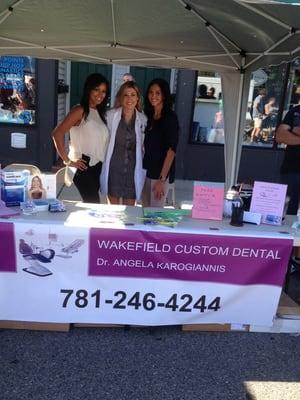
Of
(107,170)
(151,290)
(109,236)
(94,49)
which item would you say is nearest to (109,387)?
(151,290)

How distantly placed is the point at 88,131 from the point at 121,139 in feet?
0.93

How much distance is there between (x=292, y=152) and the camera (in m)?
3.87

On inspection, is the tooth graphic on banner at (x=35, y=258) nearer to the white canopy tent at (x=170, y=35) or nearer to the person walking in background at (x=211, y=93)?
the white canopy tent at (x=170, y=35)

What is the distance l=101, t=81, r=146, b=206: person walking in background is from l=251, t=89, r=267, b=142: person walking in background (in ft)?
Result: 12.4

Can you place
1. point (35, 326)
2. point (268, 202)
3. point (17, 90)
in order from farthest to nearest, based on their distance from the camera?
point (17, 90)
point (268, 202)
point (35, 326)

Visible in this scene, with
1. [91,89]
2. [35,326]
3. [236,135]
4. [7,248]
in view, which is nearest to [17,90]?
[91,89]

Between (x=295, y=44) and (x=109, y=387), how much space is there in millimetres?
2779

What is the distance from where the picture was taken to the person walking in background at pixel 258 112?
22.5 feet

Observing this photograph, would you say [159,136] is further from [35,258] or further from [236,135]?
[35,258]

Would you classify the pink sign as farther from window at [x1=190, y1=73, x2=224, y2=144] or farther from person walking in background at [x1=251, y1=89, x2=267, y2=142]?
person walking in background at [x1=251, y1=89, x2=267, y2=142]

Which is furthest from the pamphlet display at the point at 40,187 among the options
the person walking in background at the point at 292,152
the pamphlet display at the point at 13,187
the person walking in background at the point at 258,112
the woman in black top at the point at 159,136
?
the person walking in background at the point at 258,112

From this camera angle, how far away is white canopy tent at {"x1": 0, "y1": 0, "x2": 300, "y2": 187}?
10.8 feet

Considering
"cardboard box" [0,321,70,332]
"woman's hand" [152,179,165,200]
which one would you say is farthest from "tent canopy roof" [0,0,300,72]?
"cardboard box" [0,321,70,332]

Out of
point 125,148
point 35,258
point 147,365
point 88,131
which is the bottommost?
point 147,365
